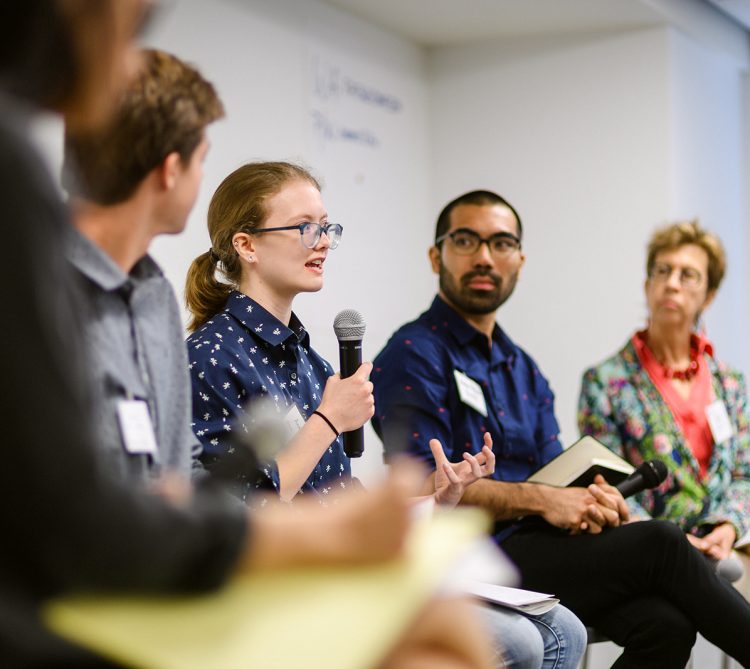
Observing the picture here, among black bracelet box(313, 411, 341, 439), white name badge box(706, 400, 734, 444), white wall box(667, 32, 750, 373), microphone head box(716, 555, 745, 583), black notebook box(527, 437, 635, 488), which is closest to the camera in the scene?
black bracelet box(313, 411, 341, 439)

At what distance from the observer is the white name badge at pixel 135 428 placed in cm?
123

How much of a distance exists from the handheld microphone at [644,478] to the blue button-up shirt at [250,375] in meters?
0.88

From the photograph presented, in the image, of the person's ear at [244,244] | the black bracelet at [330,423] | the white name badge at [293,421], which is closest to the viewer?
the black bracelet at [330,423]

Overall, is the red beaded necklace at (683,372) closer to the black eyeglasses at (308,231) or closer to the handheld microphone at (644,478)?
the handheld microphone at (644,478)

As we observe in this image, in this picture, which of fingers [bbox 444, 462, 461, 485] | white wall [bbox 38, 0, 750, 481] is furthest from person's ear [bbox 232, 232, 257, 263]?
white wall [bbox 38, 0, 750, 481]

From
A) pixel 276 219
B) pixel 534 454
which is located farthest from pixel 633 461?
pixel 276 219

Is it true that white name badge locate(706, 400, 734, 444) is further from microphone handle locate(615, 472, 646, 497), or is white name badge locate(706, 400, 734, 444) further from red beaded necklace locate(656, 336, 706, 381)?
microphone handle locate(615, 472, 646, 497)

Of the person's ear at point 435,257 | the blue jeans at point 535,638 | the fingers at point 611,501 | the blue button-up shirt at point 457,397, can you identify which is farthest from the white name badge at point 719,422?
the blue jeans at point 535,638

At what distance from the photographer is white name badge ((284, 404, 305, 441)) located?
7.29 ft

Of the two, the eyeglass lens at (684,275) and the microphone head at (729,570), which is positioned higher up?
the eyeglass lens at (684,275)

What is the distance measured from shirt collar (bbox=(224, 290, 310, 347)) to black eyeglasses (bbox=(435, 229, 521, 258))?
3.60 feet

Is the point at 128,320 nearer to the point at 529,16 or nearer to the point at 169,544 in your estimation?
the point at 169,544

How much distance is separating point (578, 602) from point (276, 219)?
126 centimetres

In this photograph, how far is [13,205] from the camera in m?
0.76
